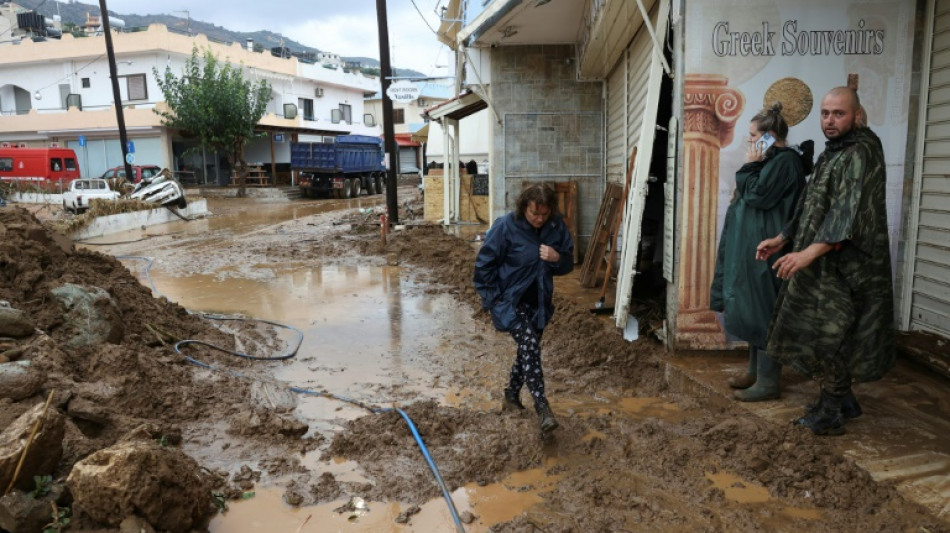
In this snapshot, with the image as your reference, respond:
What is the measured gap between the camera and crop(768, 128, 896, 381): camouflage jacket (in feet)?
11.4

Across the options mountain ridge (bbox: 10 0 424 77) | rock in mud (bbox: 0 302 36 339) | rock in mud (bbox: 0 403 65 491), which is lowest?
rock in mud (bbox: 0 403 65 491)

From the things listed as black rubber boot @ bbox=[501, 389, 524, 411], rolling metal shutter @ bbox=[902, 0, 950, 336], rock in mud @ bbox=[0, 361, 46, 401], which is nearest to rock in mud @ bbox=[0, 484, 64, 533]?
rock in mud @ bbox=[0, 361, 46, 401]

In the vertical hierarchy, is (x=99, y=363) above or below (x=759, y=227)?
below

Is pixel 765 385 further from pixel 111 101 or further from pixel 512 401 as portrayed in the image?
pixel 111 101

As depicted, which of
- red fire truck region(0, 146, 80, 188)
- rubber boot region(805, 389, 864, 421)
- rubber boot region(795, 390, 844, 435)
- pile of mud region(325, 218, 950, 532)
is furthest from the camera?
red fire truck region(0, 146, 80, 188)

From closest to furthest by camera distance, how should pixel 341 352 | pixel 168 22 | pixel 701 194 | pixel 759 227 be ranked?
pixel 759 227, pixel 701 194, pixel 341 352, pixel 168 22

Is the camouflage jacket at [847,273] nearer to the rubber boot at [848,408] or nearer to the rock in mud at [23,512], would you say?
the rubber boot at [848,408]

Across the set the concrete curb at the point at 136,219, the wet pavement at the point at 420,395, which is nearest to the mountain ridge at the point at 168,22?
the concrete curb at the point at 136,219

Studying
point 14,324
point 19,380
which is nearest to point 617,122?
point 14,324

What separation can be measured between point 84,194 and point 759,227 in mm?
21538

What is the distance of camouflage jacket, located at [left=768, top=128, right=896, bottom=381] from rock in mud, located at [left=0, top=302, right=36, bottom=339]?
4916 mm

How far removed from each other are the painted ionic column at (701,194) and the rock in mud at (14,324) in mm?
4691

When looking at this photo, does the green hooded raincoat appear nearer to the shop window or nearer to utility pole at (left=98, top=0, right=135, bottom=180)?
utility pole at (left=98, top=0, right=135, bottom=180)

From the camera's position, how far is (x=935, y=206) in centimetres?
472
